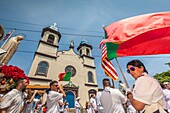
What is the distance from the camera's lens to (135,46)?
316 centimetres

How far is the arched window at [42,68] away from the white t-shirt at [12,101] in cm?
1449

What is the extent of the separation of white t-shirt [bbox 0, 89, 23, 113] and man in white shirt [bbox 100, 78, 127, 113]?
93.9 inches

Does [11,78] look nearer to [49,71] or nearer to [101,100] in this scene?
[101,100]

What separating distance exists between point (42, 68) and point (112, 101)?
15740mm

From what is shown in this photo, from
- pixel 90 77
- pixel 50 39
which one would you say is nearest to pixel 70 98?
pixel 90 77

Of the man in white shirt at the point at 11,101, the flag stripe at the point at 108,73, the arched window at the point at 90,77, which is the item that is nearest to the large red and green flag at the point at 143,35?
the flag stripe at the point at 108,73

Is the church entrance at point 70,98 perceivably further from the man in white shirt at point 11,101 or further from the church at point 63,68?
the man in white shirt at point 11,101

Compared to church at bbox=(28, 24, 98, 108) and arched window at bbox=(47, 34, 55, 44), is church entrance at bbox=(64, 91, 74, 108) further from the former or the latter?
arched window at bbox=(47, 34, 55, 44)

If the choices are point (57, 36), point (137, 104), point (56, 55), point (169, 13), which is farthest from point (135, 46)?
point (57, 36)

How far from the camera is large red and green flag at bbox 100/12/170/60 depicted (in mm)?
2900

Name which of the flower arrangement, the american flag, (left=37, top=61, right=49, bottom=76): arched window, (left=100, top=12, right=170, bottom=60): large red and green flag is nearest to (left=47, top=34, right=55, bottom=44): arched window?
(left=37, top=61, right=49, bottom=76): arched window

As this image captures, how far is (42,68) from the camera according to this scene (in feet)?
57.8

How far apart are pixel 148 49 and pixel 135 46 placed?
0.32 meters

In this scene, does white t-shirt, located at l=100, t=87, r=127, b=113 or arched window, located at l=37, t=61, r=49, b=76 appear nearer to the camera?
white t-shirt, located at l=100, t=87, r=127, b=113
